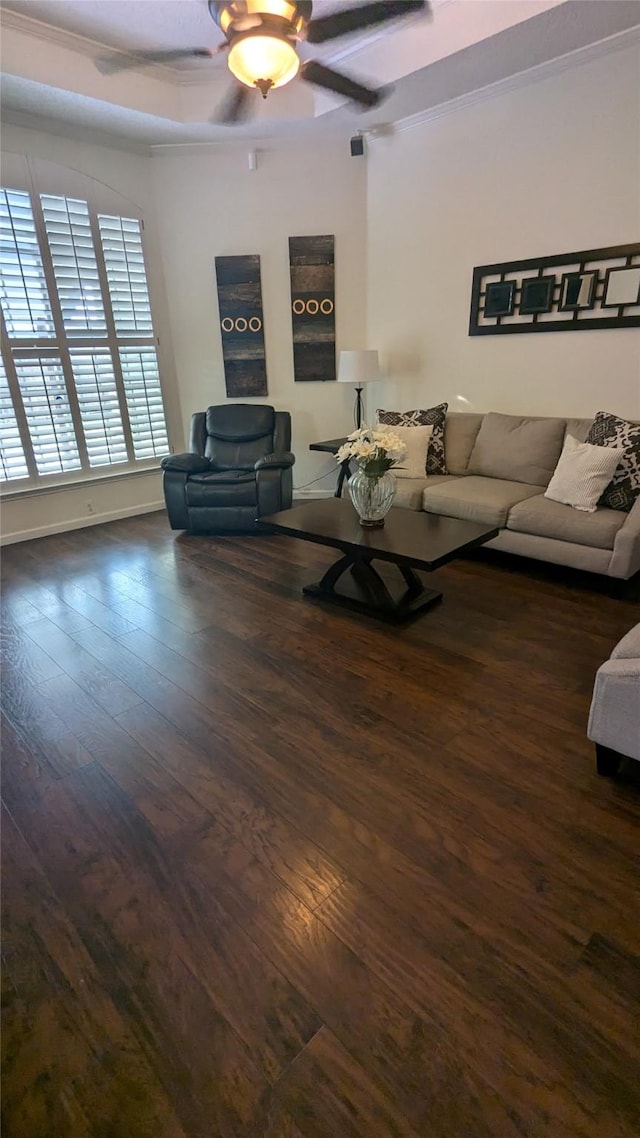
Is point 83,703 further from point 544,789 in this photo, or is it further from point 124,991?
point 544,789

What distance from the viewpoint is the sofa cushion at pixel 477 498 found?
133 inches

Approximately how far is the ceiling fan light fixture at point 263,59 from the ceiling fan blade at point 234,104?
1.56 ft

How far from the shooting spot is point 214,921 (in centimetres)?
140

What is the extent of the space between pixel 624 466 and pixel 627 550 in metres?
0.58

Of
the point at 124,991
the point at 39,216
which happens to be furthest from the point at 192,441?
the point at 124,991

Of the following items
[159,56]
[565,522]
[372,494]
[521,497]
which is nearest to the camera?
[159,56]

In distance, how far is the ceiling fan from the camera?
6.75 feet

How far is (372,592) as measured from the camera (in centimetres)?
298

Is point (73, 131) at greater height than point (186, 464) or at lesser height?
greater

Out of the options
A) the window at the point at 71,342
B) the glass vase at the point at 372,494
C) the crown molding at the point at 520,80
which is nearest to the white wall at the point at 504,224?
the crown molding at the point at 520,80

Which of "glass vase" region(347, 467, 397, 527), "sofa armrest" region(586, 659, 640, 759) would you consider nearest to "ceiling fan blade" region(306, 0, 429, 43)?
"glass vase" region(347, 467, 397, 527)

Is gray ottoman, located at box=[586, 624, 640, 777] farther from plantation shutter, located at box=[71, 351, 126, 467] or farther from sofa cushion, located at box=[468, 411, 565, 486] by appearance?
plantation shutter, located at box=[71, 351, 126, 467]

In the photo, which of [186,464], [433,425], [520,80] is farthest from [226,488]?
[520,80]

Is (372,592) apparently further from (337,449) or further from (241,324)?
(241,324)
